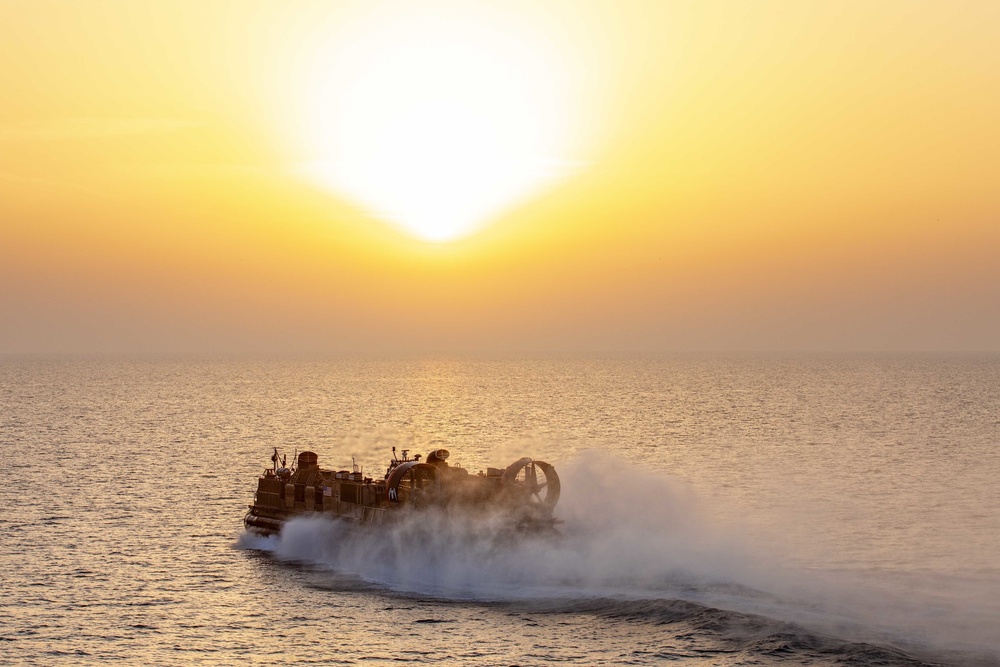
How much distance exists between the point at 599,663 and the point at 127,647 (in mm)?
18430

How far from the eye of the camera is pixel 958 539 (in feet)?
192

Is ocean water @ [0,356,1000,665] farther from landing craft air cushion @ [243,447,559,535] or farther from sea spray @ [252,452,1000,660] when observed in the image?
landing craft air cushion @ [243,447,559,535]

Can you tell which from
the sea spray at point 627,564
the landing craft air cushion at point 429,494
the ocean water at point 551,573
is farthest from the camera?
the landing craft air cushion at point 429,494

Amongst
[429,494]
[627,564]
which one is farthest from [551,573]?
[429,494]

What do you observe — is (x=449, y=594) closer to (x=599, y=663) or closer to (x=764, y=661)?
(x=599, y=663)

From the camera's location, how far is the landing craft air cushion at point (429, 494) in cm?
5341

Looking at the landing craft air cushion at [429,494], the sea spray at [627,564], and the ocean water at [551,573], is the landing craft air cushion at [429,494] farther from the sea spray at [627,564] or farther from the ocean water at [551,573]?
the ocean water at [551,573]

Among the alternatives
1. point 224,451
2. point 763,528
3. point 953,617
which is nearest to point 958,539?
point 763,528

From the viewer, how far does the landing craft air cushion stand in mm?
53406

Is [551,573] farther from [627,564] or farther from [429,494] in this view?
[429,494]

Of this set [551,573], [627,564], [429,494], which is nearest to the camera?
[551,573]

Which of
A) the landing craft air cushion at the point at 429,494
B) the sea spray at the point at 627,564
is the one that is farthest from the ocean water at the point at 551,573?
the landing craft air cushion at the point at 429,494

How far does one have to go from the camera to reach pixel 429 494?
178ft

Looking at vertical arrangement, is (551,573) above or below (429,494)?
below
